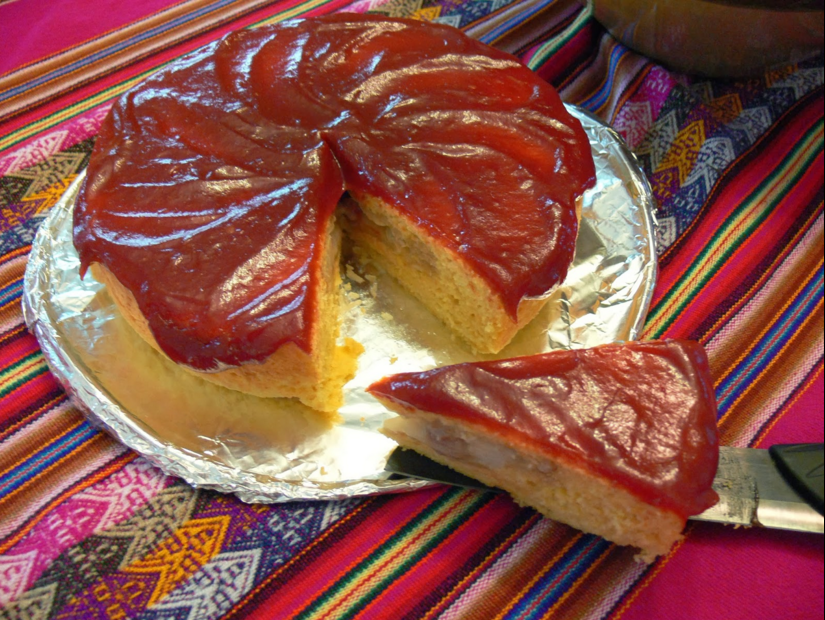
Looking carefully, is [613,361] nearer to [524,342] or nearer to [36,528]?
[524,342]

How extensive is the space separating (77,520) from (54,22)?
2740 millimetres

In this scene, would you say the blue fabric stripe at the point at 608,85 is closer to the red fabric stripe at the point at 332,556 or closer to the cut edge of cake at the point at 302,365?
the cut edge of cake at the point at 302,365

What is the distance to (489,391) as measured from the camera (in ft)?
5.51

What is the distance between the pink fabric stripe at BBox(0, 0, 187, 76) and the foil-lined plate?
1.04 metres

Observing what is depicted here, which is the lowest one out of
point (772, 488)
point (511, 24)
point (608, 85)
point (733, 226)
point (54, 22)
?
point (772, 488)

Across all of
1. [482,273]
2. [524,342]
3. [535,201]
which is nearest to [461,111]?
[535,201]

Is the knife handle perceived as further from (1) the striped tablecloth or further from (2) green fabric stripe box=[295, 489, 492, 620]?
(2) green fabric stripe box=[295, 489, 492, 620]

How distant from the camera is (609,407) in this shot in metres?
1.64

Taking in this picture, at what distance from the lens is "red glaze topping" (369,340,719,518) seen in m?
1.55

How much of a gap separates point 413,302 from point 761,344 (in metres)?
1.29

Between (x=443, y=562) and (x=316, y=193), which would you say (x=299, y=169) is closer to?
(x=316, y=193)

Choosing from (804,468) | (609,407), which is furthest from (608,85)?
(804,468)

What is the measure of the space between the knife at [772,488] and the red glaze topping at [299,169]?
783mm

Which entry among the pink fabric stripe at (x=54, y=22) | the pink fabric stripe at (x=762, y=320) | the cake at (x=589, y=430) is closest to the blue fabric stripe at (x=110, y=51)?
the pink fabric stripe at (x=54, y=22)
